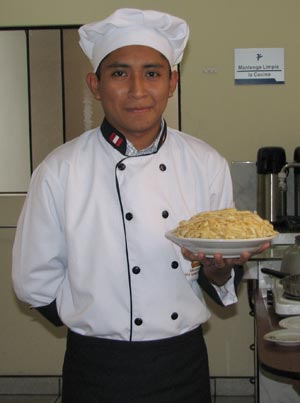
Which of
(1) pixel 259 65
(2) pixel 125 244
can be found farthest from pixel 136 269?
(1) pixel 259 65

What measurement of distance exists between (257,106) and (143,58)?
207cm

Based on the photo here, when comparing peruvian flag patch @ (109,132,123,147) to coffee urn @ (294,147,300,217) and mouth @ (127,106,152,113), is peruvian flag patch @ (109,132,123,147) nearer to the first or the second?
mouth @ (127,106,152,113)

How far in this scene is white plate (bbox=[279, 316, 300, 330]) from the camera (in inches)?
71.8

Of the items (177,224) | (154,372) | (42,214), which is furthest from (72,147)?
(154,372)

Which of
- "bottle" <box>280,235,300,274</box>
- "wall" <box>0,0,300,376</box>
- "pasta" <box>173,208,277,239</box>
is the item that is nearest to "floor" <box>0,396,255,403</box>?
"wall" <box>0,0,300,376</box>

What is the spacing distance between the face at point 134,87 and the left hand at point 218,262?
313mm

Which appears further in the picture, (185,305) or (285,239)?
(285,239)

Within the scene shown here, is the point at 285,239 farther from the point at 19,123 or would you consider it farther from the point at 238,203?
the point at 19,123

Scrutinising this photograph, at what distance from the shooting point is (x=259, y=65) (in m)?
3.42

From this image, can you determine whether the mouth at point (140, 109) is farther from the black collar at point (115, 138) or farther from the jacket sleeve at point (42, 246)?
the jacket sleeve at point (42, 246)

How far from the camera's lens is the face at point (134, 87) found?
1.43 m

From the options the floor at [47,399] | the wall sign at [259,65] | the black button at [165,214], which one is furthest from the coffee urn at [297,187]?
the black button at [165,214]

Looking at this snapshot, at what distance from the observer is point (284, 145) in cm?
345

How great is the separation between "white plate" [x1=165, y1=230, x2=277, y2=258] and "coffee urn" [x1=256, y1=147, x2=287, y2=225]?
1885mm
